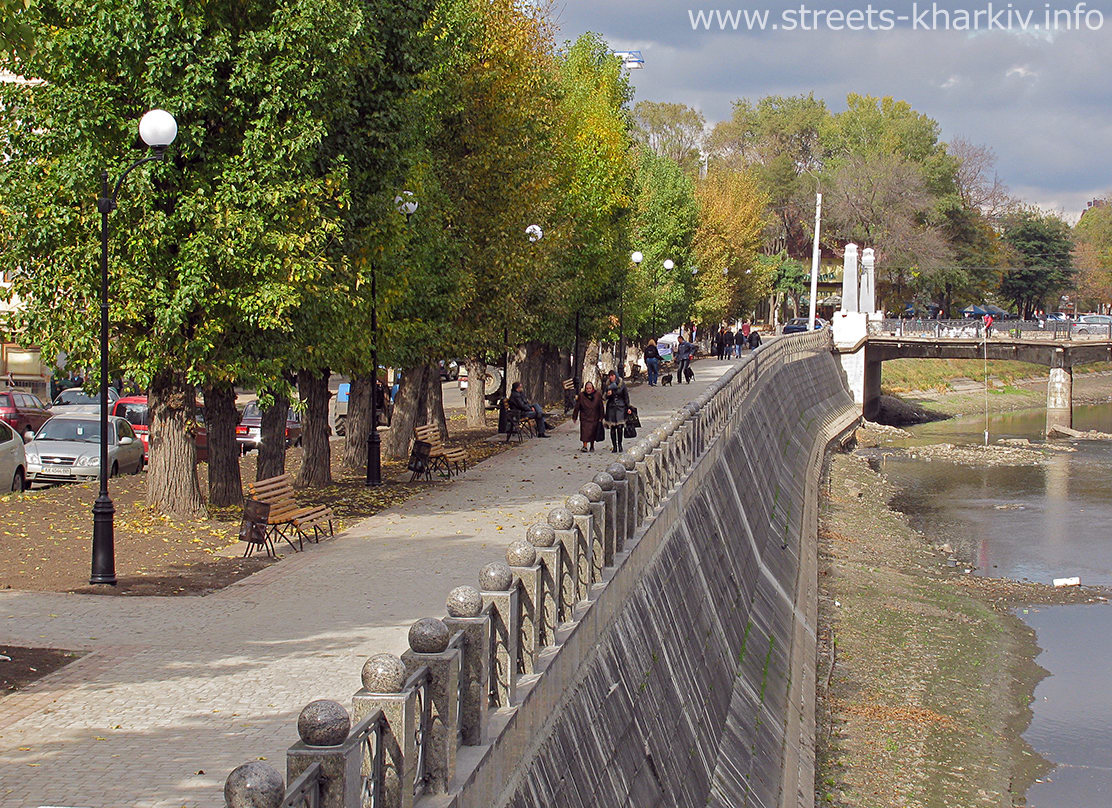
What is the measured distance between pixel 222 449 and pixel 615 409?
10760mm

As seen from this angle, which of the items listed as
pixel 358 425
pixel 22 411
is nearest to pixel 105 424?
pixel 358 425

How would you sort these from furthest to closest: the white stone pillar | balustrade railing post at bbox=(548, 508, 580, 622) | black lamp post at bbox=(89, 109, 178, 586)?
the white stone pillar < black lamp post at bbox=(89, 109, 178, 586) < balustrade railing post at bbox=(548, 508, 580, 622)

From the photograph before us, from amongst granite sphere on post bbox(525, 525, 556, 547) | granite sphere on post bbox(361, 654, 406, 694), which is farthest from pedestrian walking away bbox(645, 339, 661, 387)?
granite sphere on post bbox(361, 654, 406, 694)

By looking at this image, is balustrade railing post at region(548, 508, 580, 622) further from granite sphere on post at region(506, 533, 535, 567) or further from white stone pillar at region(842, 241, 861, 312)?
white stone pillar at region(842, 241, 861, 312)

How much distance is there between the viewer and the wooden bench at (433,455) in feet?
76.3

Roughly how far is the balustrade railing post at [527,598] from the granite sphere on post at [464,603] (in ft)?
3.80

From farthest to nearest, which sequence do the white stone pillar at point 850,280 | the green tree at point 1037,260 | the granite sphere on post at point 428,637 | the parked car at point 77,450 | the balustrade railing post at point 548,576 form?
1. the green tree at point 1037,260
2. the white stone pillar at point 850,280
3. the parked car at point 77,450
4. the balustrade railing post at point 548,576
5. the granite sphere on post at point 428,637

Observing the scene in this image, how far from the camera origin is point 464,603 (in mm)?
6629

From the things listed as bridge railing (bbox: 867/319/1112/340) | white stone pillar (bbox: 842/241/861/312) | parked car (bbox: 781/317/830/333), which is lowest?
bridge railing (bbox: 867/319/1112/340)

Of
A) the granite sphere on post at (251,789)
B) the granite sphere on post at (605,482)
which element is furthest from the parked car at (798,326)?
the granite sphere on post at (251,789)

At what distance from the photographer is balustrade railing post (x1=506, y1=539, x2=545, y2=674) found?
7.96 m

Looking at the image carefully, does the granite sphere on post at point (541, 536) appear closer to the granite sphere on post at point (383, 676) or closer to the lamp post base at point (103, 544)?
the granite sphere on post at point (383, 676)

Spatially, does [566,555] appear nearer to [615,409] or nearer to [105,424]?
[105,424]

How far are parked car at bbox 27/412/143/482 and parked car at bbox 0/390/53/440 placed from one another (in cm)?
696
